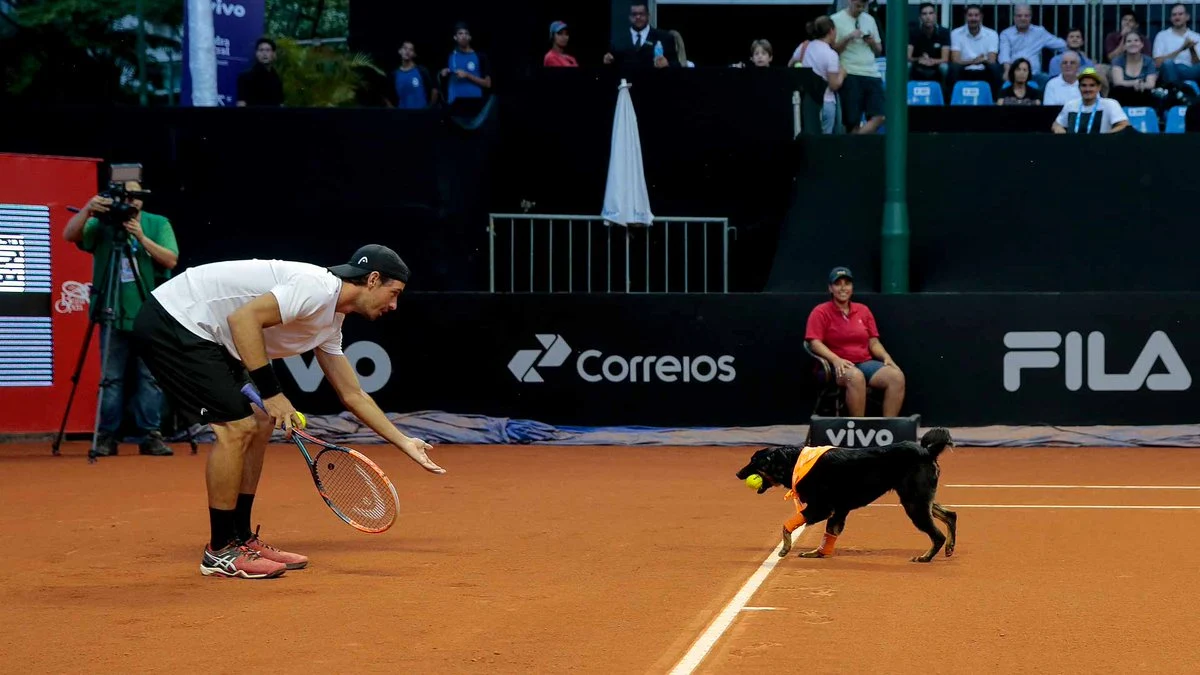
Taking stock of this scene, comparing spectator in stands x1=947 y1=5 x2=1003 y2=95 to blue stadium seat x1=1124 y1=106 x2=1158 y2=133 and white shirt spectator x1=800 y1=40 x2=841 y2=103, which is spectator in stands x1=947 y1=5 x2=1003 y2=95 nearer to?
blue stadium seat x1=1124 y1=106 x2=1158 y2=133

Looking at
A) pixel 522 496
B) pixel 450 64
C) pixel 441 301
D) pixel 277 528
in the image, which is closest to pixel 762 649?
pixel 277 528

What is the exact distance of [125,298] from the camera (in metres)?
12.5

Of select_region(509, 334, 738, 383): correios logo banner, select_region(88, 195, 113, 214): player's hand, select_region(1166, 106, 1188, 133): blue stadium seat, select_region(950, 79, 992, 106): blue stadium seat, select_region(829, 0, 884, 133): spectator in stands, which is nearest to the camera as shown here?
select_region(88, 195, 113, 214): player's hand

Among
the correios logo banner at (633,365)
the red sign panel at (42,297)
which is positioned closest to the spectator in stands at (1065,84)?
the correios logo banner at (633,365)

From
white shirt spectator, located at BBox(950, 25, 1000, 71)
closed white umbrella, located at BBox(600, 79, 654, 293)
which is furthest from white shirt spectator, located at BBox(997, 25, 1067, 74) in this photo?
closed white umbrella, located at BBox(600, 79, 654, 293)

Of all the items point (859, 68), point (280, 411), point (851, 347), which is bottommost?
point (851, 347)

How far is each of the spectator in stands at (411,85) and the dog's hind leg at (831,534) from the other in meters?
11.2

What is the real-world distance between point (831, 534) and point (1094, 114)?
31.7 feet

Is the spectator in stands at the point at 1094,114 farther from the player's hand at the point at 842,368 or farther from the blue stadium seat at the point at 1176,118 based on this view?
the player's hand at the point at 842,368

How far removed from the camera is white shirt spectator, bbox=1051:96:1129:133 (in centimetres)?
1590

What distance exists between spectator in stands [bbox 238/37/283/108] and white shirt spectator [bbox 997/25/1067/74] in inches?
334

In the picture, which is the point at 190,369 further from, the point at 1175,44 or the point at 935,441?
the point at 1175,44

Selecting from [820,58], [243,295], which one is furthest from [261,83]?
[243,295]

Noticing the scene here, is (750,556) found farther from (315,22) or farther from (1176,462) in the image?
(315,22)
